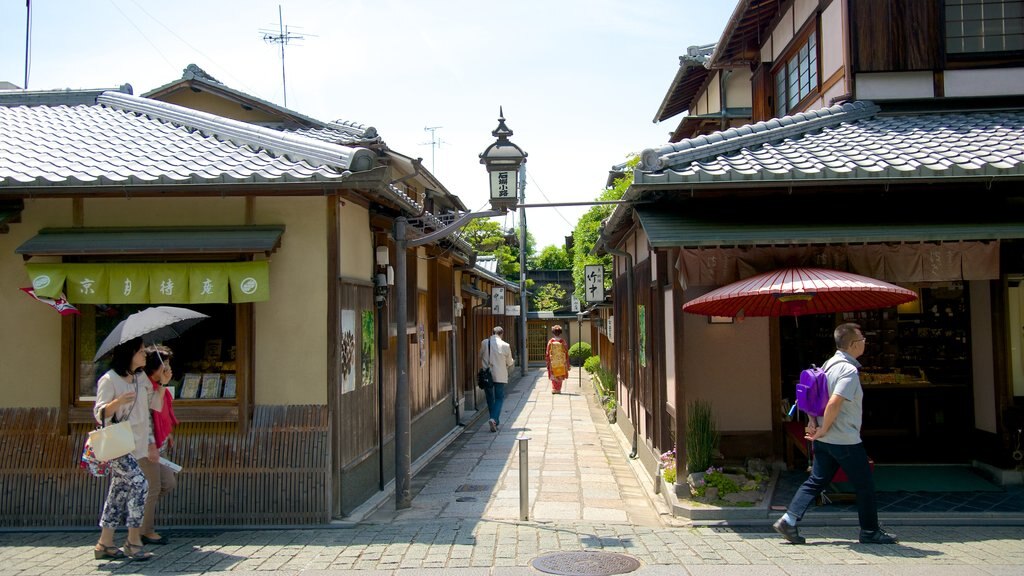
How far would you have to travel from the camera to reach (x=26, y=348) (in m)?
8.59

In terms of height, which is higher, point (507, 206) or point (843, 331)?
point (507, 206)

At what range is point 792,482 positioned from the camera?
9.20m

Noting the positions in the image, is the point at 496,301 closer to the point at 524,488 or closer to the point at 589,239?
the point at 589,239

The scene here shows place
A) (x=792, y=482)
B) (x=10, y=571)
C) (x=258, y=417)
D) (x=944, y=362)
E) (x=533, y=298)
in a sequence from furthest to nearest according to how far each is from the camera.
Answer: (x=533, y=298) < (x=944, y=362) < (x=792, y=482) < (x=258, y=417) < (x=10, y=571)

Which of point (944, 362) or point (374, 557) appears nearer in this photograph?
point (374, 557)

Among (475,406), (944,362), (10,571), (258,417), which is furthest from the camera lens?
(475,406)

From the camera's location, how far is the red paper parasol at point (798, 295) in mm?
7517

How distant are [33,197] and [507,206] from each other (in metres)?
5.33

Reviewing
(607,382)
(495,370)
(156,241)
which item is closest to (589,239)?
(607,382)

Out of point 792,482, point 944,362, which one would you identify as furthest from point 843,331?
point 944,362

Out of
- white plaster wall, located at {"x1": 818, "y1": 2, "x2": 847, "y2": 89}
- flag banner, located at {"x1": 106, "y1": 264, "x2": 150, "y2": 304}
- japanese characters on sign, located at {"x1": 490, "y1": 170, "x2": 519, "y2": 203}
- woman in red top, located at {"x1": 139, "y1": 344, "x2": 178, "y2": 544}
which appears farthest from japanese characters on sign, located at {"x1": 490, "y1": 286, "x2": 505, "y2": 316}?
woman in red top, located at {"x1": 139, "y1": 344, "x2": 178, "y2": 544}

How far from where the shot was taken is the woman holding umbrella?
23.1 feet

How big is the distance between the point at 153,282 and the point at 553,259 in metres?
54.8

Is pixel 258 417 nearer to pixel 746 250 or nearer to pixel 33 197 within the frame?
pixel 33 197
